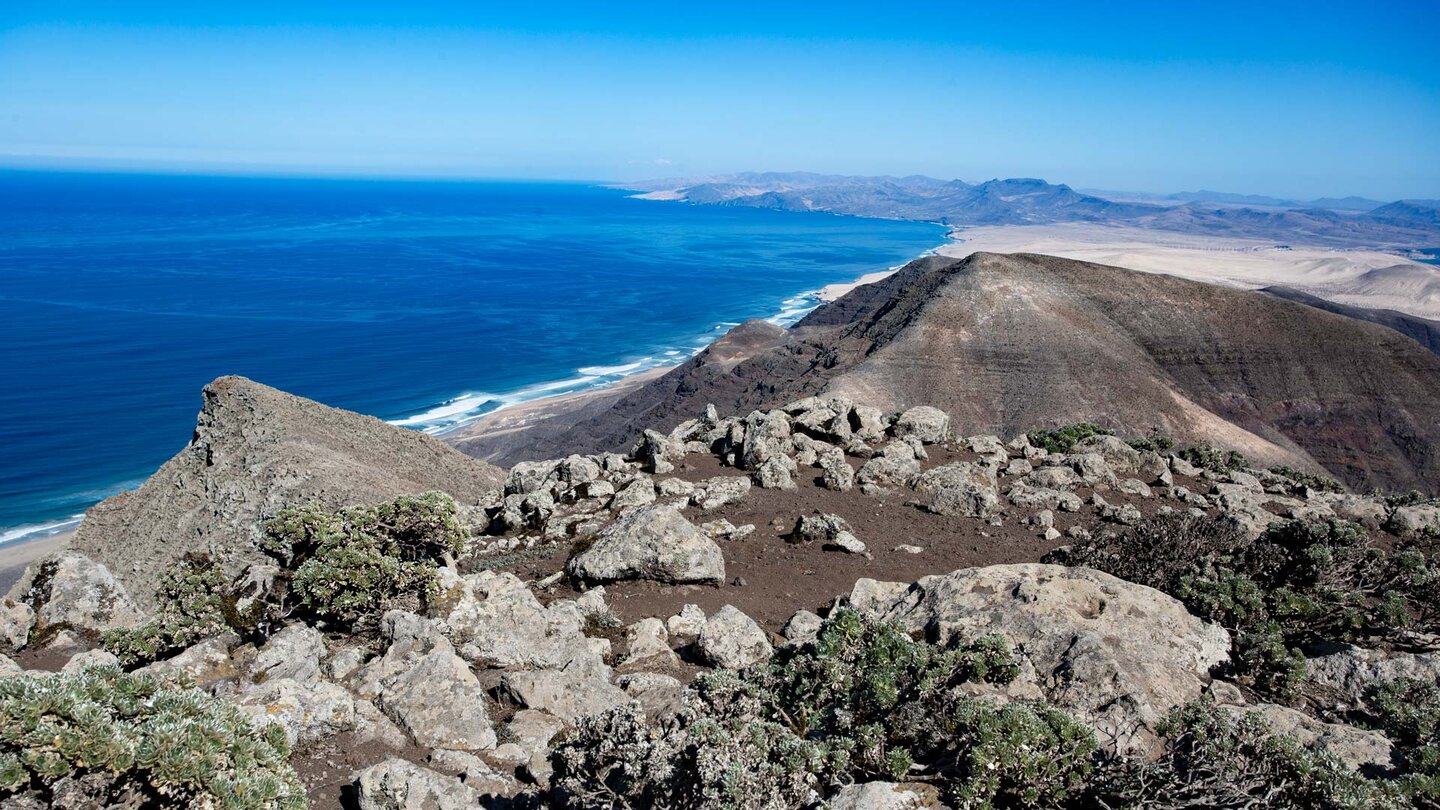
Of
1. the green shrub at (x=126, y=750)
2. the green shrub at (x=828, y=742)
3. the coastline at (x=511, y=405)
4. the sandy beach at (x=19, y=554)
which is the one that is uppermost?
the green shrub at (x=126, y=750)

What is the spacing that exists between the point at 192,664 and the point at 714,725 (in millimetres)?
7589

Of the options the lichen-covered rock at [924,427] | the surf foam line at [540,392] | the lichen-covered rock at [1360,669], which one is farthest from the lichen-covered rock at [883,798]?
the surf foam line at [540,392]

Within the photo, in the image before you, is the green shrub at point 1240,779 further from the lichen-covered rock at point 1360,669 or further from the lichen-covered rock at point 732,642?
the lichen-covered rock at point 732,642

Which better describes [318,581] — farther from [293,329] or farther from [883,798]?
[293,329]

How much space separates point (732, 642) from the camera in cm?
1058

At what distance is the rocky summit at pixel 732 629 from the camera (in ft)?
19.0

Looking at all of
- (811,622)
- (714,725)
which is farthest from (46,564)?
(714,725)

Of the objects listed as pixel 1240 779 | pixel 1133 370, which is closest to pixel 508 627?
pixel 1240 779

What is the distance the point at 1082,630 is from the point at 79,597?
16.3 metres

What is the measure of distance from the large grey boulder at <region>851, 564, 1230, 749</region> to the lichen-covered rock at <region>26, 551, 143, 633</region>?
13.1m

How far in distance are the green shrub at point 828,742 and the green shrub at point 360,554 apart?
18.8 feet

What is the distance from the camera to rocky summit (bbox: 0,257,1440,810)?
5.78 meters

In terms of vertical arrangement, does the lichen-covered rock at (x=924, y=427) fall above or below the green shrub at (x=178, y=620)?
above

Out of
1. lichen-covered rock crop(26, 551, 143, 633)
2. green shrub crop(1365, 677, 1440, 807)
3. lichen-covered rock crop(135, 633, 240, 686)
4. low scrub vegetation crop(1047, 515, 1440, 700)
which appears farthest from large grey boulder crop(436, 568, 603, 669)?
low scrub vegetation crop(1047, 515, 1440, 700)
